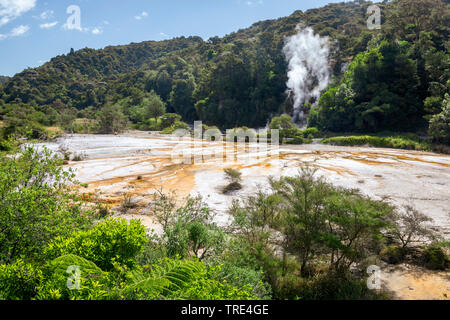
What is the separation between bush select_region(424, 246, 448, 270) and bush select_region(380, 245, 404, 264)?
0.67 metres

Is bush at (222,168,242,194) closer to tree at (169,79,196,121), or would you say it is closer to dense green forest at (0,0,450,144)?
dense green forest at (0,0,450,144)

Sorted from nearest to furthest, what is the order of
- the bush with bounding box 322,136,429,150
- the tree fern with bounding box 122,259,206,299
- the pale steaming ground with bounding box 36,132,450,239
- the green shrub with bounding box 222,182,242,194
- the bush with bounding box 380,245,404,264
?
1. the tree fern with bounding box 122,259,206,299
2. the bush with bounding box 380,245,404,264
3. the pale steaming ground with bounding box 36,132,450,239
4. the green shrub with bounding box 222,182,242,194
5. the bush with bounding box 322,136,429,150

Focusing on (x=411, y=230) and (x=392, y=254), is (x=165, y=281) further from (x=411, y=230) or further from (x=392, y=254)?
(x=411, y=230)

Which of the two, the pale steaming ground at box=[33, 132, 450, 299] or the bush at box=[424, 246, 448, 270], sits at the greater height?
the pale steaming ground at box=[33, 132, 450, 299]

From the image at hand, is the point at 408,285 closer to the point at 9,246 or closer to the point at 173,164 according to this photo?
the point at 9,246

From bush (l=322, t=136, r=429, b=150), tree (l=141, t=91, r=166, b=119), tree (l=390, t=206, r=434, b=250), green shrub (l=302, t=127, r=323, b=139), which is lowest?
tree (l=390, t=206, r=434, b=250)

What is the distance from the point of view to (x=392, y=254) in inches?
333

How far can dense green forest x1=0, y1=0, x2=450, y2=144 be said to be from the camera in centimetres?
3553

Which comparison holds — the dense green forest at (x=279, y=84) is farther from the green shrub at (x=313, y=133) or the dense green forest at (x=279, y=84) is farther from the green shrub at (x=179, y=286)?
the green shrub at (x=179, y=286)

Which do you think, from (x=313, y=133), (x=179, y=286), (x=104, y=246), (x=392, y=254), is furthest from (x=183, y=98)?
(x=179, y=286)

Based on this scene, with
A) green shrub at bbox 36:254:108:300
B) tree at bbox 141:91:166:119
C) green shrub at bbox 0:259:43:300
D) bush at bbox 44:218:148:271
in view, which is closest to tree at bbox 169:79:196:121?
tree at bbox 141:91:166:119

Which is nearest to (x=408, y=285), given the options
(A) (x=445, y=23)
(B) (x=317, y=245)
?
(B) (x=317, y=245)

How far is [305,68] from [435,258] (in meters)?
55.8
